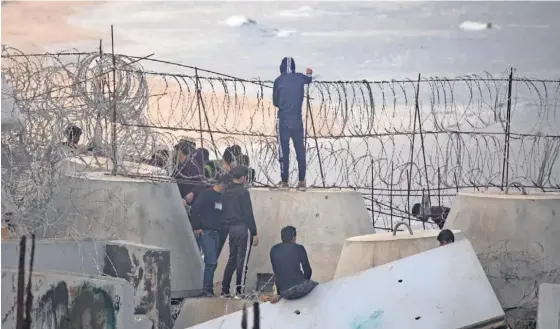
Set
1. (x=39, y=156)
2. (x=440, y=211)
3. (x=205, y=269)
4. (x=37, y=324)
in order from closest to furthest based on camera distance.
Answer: (x=37, y=324)
(x=39, y=156)
(x=205, y=269)
(x=440, y=211)

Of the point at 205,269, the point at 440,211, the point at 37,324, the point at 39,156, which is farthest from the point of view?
the point at 440,211

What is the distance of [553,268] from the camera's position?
8.03m

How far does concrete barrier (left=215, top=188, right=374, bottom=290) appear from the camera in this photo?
863 cm

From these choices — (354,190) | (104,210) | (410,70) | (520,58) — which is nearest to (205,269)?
(104,210)

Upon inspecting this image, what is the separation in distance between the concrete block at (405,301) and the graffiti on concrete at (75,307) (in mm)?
637

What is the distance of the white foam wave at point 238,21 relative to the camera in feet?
26.6

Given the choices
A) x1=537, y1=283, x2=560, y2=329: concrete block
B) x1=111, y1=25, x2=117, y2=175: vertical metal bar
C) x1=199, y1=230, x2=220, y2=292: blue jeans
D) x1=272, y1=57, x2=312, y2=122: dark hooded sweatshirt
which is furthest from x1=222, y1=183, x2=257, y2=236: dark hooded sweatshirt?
x1=537, y1=283, x2=560, y2=329: concrete block

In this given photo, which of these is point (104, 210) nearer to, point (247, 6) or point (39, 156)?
point (39, 156)

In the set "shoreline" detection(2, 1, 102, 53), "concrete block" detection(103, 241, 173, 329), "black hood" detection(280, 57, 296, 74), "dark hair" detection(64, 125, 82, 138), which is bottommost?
"concrete block" detection(103, 241, 173, 329)

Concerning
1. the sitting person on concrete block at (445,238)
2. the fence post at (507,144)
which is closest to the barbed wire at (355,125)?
the fence post at (507,144)

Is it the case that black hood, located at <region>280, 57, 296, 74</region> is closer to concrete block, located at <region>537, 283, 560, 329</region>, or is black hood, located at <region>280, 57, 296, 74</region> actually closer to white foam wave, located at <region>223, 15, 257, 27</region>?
white foam wave, located at <region>223, 15, 257, 27</region>

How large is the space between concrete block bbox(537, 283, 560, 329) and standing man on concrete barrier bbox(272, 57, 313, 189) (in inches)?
126

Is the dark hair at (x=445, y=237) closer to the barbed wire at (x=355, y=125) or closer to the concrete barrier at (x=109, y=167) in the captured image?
the barbed wire at (x=355, y=125)

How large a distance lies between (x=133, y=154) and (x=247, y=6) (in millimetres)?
1440
